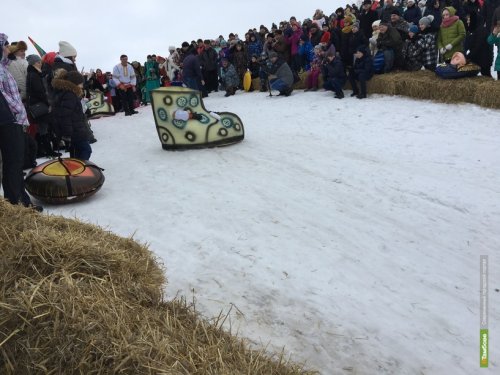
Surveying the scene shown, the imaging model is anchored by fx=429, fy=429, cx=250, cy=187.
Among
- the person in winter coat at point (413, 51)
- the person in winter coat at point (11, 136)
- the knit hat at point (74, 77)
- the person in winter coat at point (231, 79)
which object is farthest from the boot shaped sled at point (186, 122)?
the person in winter coat at point (231, 79)

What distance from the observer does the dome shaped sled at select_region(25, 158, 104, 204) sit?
5.03 meters

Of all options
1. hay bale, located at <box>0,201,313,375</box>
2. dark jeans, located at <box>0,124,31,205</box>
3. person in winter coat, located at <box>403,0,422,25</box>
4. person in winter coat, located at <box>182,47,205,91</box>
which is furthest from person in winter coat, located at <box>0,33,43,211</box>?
person in winter coat, located at <box>403,0,422,25</box>

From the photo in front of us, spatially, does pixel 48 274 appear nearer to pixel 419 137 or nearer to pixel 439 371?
pixel 439 371

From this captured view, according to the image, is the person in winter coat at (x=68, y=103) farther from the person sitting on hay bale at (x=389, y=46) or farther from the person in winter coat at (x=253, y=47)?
the person in winter coat at (x=253, y=47)

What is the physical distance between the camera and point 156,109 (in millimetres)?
7461

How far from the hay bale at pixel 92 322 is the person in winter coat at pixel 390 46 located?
10147 millimetres

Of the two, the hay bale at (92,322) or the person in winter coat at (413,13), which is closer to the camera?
the hay bale at (92,322)

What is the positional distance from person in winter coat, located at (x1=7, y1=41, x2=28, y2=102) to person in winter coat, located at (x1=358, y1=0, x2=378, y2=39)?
887 centimetres

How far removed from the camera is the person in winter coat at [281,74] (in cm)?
1272

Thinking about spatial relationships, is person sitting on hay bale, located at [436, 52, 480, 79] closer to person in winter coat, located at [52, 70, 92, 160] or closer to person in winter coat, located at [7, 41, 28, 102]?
person in winter coat, located at [52, 70, 92, 160]

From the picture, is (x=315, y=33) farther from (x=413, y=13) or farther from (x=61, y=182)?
(x=61, y=182)

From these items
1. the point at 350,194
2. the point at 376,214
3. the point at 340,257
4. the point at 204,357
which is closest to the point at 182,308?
the point at 204,357

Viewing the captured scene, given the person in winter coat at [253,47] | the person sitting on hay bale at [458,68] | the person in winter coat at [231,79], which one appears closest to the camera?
the person sitting on hay bale at [458,68]

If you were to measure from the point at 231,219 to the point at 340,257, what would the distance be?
→ 1.33 meters
